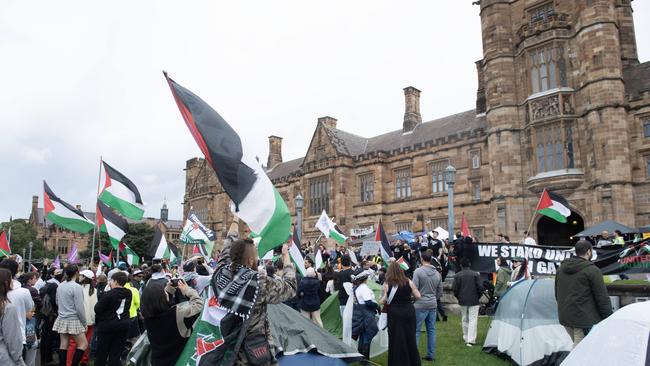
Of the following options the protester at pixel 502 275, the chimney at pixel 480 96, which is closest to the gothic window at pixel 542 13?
the chimney at pixel 480 96

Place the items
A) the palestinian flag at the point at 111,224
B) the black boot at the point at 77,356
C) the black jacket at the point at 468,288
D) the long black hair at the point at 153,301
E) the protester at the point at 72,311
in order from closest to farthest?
the long black hair at the point at 153,301
the protester at the point at 72,311
the black boot at the point at 77,356
the black jacket at the point at 468,288
the palestinian flag at the point at 111,224

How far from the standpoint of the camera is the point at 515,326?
28.7 feet

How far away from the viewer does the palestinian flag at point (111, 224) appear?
13.2m

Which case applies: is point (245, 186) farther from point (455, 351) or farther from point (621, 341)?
point (455, 351)

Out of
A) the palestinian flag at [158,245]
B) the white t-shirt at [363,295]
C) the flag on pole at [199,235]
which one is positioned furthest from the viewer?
the palestinian flag at [158,245]

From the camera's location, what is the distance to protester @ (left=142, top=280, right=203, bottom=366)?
488 centimetres

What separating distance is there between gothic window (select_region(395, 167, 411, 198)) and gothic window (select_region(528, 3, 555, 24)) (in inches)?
502

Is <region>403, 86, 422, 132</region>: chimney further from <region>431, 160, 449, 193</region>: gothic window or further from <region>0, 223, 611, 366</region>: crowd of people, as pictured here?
<region>0, 223, 611, 366</region>: crowd of people

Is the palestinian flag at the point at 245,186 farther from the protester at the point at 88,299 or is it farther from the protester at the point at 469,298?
the protester at the point at 469,298

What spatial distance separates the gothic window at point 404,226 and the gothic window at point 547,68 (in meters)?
12.3

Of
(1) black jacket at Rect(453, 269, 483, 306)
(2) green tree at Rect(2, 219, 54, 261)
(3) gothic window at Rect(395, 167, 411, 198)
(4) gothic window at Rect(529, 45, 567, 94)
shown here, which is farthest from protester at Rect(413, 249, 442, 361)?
(2) green tree at Rect(2, 219, 54, 261)

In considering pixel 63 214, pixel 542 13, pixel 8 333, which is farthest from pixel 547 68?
pixel 8 333

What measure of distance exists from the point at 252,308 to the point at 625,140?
960 inches

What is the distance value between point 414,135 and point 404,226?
7901mm
